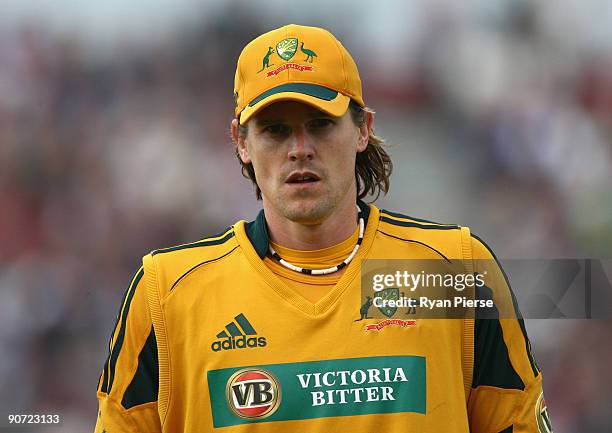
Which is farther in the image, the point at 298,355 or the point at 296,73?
the point at 296,73

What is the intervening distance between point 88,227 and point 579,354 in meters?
2.56

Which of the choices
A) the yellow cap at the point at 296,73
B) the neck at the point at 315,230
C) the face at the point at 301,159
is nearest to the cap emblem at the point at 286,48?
the yellow cap at the point at 296,73

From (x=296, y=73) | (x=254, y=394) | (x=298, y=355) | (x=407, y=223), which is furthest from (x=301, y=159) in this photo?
(x=254, y=394)

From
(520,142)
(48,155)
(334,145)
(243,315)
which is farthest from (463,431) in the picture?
(48,155)

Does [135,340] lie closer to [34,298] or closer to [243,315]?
[243,315]

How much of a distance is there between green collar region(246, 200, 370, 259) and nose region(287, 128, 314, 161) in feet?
0.76

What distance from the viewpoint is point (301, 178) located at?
88.0 inches

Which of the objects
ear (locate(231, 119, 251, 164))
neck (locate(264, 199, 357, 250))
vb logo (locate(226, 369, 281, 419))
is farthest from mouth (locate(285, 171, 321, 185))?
vb logo (locate(226, 369, 281, 419))

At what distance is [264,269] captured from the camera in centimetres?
229

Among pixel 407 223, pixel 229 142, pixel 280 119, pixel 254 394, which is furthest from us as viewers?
pixel 229 142

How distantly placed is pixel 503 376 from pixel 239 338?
0.67 m

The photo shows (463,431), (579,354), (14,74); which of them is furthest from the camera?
(14,74)

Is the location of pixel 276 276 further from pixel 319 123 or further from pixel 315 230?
pixel 319 123

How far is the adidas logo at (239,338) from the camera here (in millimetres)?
2205
